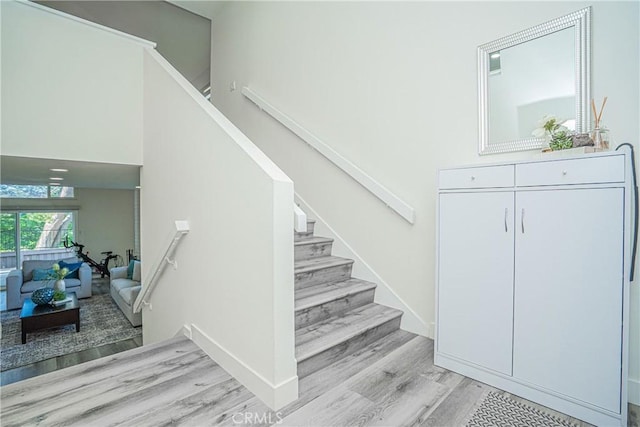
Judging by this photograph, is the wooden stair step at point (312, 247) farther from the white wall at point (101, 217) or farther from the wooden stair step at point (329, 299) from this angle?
the white wall at point (101, 217)

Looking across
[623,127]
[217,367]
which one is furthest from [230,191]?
[623,127]

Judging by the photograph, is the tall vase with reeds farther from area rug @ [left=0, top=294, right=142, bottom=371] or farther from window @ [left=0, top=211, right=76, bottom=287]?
window @ [left=0, top=211, right=76, bottom=287]

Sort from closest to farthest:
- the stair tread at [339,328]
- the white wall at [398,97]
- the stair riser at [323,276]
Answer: the white wall at [398,97] → the stair tread at [339,328] → the stair riser at [323,276]

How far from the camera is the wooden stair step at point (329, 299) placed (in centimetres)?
220

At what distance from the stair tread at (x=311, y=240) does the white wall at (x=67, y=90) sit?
188 centimetres

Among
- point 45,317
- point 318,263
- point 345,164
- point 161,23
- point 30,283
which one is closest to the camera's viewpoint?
point 318,263

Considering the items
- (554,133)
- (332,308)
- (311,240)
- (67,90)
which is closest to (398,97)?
(554,133)

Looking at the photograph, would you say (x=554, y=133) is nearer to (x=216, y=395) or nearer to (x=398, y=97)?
(x=398, y=97)

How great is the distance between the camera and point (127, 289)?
5477 mm

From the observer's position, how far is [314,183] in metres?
3.33

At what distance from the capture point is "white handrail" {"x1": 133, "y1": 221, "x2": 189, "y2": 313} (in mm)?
2305

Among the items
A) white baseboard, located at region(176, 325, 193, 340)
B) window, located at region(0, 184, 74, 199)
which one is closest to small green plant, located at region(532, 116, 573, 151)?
white baseboard, located at region(176, 325, 193, 340)

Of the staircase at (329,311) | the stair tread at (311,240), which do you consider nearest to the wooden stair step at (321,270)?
the staircase at (329,311)

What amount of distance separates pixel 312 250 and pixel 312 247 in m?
0.03
